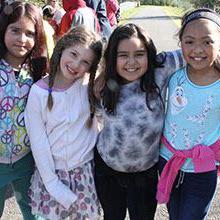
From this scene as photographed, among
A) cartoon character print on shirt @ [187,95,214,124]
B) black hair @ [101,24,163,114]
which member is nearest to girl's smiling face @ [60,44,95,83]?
black hair @ [101,24,163,114]

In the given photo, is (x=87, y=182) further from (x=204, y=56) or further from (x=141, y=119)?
(x=204, y=56)

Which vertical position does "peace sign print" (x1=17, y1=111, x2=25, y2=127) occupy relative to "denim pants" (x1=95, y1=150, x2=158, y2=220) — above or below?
above

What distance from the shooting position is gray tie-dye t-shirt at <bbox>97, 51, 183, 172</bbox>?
2430 millimetres

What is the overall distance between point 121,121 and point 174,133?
303 mm

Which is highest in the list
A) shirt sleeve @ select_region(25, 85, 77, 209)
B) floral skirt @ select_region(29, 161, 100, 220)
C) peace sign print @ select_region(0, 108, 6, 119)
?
peace sign print @ select_region(0, 108, 6, 119)

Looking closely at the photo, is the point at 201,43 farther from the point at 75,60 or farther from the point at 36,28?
the point at 36,28

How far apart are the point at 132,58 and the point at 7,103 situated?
2.45ft

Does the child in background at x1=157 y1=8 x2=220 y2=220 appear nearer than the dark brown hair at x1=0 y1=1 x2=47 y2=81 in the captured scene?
Yes

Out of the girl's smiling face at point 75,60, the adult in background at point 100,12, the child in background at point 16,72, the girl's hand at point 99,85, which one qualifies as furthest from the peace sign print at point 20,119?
the adult in background at point 100,12

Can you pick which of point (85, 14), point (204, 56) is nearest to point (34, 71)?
point (204, 56)

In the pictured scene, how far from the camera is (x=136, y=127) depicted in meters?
2.43

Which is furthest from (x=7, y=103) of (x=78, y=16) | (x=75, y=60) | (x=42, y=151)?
(x=78, y=16)

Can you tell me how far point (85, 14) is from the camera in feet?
13.4

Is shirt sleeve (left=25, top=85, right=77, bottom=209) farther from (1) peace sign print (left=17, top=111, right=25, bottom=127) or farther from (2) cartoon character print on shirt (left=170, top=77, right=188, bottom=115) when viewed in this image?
(2) cartoon character print on shirt (left=170, top=77, right=188, bottom=115)
